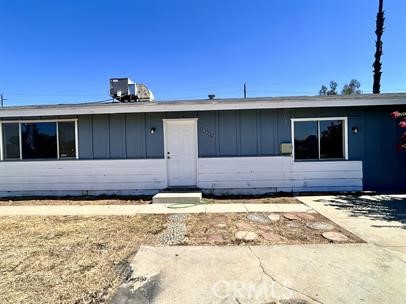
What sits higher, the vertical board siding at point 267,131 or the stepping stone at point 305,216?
the vertical board siding at point 267,131

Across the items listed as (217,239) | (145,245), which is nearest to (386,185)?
(217,239)

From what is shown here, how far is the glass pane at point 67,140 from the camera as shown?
8211 mm

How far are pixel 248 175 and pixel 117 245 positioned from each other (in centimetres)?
473

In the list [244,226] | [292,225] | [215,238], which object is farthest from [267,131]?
[215,238]

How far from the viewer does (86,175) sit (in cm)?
818

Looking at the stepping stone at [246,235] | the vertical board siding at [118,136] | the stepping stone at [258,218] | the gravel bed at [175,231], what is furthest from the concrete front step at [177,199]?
the stepping stone at [246,235]

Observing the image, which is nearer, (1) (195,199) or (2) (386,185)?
(1) (195,199)

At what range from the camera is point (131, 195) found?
813cm

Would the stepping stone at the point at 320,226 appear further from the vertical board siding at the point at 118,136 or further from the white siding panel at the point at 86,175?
the vertical board siding at the point at 118,136

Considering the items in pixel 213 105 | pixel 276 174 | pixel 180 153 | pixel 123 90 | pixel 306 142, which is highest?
pixel 123 90

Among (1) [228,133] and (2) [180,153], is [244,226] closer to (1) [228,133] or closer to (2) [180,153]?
(1) [228,133]

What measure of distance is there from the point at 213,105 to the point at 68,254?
206 inches

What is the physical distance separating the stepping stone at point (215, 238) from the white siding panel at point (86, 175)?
390cm

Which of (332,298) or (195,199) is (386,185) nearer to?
(195,199)
